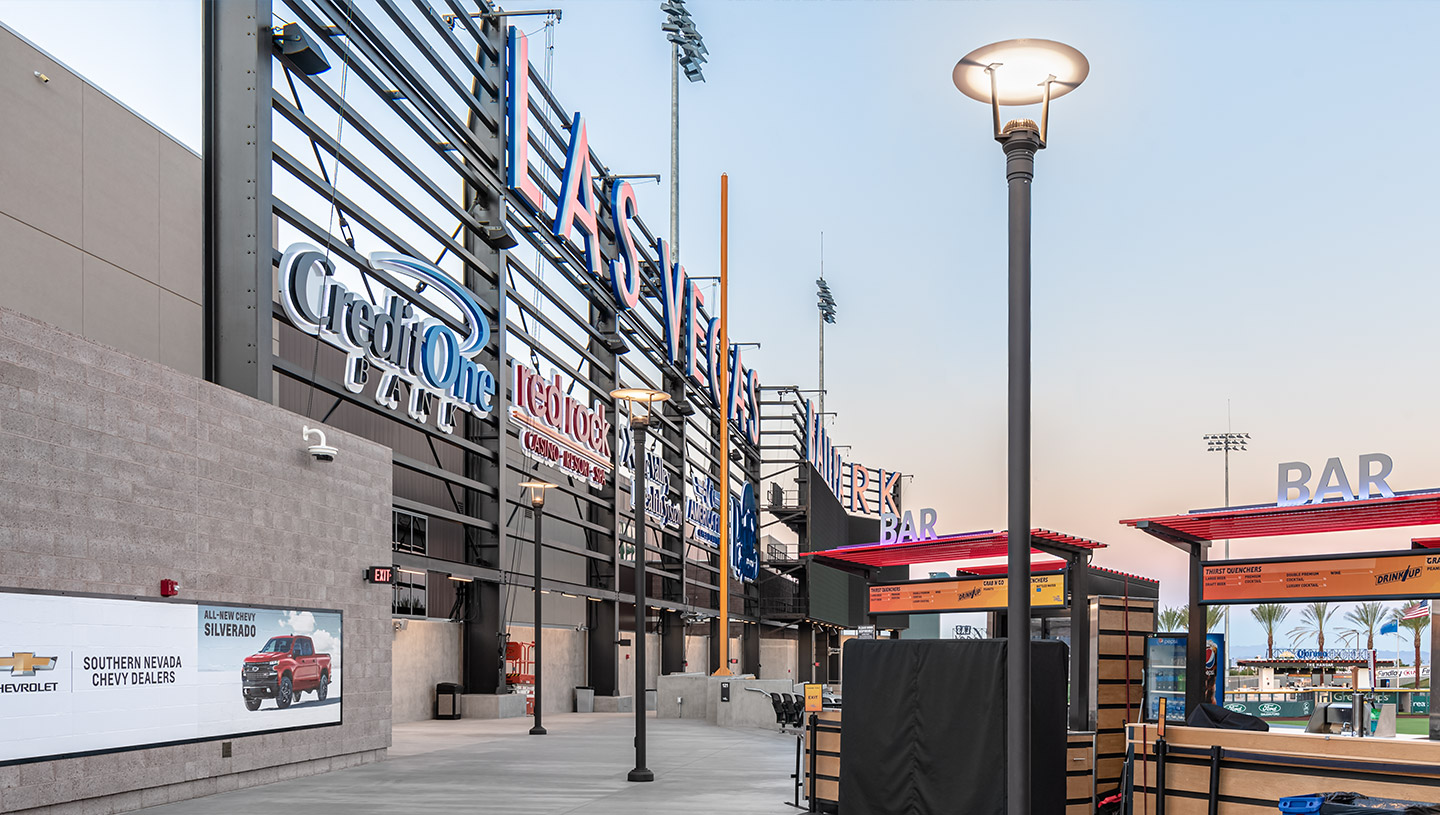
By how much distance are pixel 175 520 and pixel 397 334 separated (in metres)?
9.10

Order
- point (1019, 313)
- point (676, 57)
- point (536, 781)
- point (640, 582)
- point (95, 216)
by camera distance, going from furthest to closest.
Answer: point (676, 57), point (640, 582), point (536, 781), point (95, 216), point (1019, 313)

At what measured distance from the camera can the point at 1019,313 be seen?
6.22 metres

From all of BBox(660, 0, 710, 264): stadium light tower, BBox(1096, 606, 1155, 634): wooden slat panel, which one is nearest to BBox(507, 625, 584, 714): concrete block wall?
BBox(660, 0, 710, 264): stadium light tower

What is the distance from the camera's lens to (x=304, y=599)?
16.5 metres

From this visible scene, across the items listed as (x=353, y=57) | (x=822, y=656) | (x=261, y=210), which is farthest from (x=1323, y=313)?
(x=822, y=656)

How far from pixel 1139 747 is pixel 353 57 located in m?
19.0

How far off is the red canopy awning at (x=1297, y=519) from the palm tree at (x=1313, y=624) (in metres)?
64.0

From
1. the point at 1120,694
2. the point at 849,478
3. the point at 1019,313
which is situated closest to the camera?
the point at 1019,313

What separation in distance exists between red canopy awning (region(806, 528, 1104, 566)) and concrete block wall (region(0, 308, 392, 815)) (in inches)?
274

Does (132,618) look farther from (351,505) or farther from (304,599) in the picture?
(351,505)

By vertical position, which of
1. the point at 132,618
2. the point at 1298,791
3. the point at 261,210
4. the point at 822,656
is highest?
the point at 261,210

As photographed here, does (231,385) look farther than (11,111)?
Yes

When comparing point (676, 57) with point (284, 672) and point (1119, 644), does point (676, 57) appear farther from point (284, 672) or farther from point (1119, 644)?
point (1119, 644)

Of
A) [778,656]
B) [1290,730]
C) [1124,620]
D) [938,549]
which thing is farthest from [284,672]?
[778,656]
